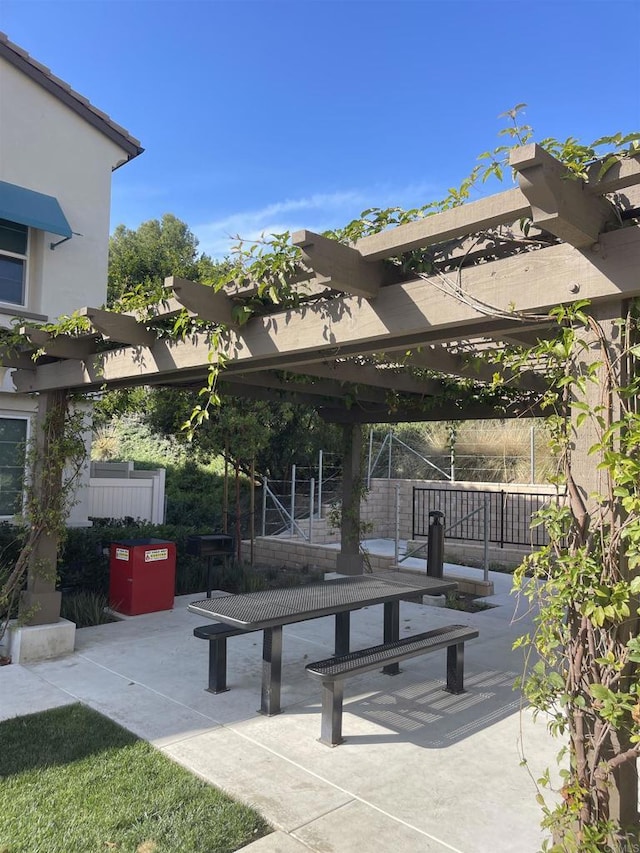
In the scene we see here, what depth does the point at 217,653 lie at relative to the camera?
15.3 feet

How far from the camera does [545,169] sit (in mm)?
1954

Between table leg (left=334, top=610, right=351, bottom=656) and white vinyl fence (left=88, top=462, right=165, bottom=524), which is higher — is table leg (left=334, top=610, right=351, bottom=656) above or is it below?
below

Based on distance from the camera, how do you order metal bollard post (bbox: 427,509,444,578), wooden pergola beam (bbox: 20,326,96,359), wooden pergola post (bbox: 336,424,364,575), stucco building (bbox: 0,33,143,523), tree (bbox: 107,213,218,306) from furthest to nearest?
1. tree (bbox: 107,213,218,306)
2. stucco building (bbox: 0,33,143,523)
3. wooden pergola post (bbox: 336,424,364,575)
4. metal bollard post (bbox: 427,509,444,578)
5. wooden pergola beam (bbox: 20,326,96,359)

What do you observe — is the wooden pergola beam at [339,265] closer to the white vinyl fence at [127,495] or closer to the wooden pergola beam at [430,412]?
the wooden pergola beam at [430,412]

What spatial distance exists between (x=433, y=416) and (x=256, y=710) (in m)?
4.62

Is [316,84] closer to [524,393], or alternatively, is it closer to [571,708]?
[524,393]

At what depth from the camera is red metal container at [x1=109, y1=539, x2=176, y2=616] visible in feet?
22.8

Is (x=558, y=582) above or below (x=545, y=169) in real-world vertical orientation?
below

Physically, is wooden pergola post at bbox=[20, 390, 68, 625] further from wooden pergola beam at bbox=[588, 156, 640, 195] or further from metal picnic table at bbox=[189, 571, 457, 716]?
wooden pergola beam at bbox=[588, 156, 640, 195]

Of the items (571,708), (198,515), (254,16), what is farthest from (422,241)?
(198,515)

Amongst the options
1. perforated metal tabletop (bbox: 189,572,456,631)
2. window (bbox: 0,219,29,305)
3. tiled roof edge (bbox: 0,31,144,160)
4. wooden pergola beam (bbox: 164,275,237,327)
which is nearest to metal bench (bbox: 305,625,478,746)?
perforated metal tabletop (bbox: 189,572,456,631)

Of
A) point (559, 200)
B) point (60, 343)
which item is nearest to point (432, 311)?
point (559, 200)

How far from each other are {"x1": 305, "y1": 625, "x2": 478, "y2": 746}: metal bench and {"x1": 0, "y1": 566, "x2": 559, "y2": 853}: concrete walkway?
13cm

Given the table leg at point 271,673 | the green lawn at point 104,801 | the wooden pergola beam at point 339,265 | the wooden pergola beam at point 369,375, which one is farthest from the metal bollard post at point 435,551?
the wooden pergola beam at point 339,265
